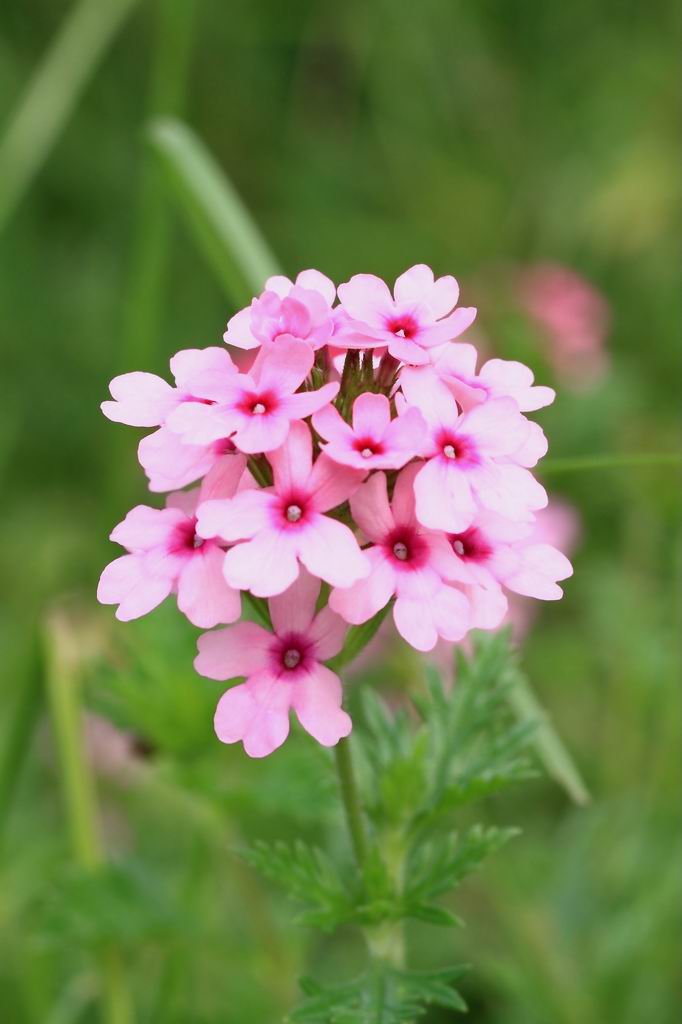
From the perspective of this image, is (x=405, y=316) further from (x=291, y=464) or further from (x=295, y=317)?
(x=291, y=464)

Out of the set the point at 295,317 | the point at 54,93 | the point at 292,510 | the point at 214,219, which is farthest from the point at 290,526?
the point at 54,93

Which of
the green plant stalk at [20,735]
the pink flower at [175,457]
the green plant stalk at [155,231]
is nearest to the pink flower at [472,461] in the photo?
the pink flower at [175,457]

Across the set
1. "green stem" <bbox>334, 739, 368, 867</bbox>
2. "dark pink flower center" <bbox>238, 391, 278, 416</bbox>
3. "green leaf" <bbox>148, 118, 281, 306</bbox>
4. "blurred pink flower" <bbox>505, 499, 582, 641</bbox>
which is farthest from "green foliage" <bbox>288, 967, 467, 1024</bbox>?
"blurred pink flower" <bbox>505, 499, 582, 641</bbox>

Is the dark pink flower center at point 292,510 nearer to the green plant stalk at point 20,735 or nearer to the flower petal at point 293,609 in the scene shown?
the flower petal at point 293,609

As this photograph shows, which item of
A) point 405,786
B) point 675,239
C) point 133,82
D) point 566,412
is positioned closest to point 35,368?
point 133,82

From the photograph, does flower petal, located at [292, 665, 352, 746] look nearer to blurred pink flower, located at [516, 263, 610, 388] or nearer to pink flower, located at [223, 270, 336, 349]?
pink flower, located at [223, 270, 336, 349]
